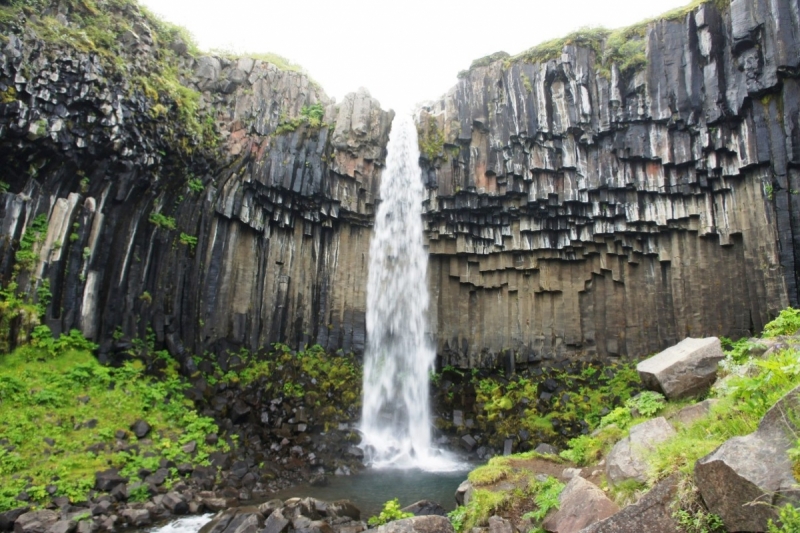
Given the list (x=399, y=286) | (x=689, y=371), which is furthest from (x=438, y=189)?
(x=689, y=371)

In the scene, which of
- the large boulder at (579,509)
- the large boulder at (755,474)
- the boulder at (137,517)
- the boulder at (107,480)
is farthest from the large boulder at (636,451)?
the boulder at (107,480)

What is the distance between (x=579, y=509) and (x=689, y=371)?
14.8 ft

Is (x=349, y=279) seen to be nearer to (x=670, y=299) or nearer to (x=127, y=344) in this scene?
(x=127, y=344)

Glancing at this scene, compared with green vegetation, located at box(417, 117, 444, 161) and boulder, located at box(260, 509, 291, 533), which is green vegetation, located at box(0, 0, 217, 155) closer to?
green vegetation, located at box(417, 117, 444, 161)

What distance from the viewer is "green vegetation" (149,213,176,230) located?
57.0ft

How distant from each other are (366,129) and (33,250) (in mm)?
12297

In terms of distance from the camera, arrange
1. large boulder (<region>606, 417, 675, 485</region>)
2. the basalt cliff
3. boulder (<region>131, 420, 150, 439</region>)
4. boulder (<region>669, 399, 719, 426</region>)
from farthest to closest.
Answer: the basalt cliff → boulder (<region>131, 420, 150, 439</region>) → boulder (<region>669, 399, 719, 426</region>) → large boulder (<region>606, 417, 675, 485</region>)

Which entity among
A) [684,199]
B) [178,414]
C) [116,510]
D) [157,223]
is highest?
[684,199]

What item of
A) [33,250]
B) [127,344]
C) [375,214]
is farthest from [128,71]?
[375,214]

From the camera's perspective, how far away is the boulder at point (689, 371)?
30.4 ft

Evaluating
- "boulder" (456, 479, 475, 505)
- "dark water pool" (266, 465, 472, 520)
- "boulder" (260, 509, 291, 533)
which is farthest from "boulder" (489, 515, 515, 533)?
"dark water pool" (266, 465, 472, 520)

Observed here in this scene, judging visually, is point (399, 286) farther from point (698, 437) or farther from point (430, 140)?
point (698, 437)

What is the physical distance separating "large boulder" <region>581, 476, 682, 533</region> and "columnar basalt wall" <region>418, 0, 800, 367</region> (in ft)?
45.8

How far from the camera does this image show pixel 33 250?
14.5 meters
